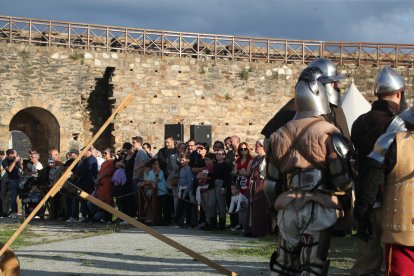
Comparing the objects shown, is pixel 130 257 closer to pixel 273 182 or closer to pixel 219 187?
pixel 273 182

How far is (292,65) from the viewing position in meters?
25.9

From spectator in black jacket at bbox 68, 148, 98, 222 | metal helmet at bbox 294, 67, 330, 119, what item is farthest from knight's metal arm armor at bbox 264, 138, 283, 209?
spectator in black jacket at bbox 68, 148, 98, 222

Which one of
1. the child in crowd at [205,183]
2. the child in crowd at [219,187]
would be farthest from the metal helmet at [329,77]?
the child in crowd at [205,183]

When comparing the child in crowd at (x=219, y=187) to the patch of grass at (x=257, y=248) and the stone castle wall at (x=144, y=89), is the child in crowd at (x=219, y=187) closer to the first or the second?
the patch of grass at (x=257, y=248)

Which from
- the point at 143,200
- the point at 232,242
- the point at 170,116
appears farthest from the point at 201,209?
the point at 170,116

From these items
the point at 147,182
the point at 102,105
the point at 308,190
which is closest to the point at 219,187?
the point at 147,182

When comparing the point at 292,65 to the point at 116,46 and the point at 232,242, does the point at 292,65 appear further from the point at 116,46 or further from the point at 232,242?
the point at 232,242

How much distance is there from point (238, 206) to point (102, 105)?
13.4 m

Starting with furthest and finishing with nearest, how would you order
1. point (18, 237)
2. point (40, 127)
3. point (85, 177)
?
point (40, 127), point (85, 177), point (18, 237)

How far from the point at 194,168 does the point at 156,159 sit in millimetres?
1137

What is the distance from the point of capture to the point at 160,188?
539 inches

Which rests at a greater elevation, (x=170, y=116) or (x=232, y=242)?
(x=170, y=116)

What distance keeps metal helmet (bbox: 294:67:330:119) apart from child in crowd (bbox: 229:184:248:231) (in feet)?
21.0

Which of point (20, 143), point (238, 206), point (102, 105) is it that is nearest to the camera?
point (238, 206)
